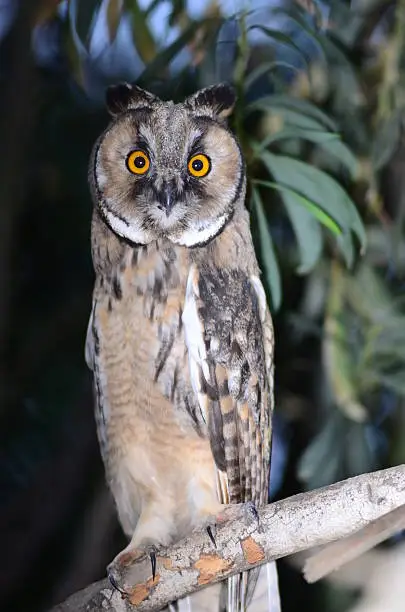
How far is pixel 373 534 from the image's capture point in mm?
1171

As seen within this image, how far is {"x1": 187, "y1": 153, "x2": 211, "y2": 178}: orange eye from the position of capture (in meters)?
1.27

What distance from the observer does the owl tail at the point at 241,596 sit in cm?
139

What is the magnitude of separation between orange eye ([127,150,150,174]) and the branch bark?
481mm

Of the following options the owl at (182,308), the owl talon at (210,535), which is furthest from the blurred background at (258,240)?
the owl talon at (210,535)

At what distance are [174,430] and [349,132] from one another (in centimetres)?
81

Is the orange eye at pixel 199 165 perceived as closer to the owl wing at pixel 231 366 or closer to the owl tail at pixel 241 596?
the owl wing at pixel 231 366

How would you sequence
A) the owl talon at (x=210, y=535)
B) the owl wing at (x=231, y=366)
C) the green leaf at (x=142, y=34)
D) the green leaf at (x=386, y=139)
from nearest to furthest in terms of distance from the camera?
the owl talon at (x=210, y=535), the owl wing at (x=231, y=366), the green leaf at (x=142, y=34), the green leaf at (x=386, y=139)

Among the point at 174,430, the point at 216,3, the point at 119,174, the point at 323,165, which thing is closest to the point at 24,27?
the point at 216,3

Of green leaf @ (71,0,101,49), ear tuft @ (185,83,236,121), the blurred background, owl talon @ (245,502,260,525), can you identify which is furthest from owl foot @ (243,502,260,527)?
green leaf @ (71,0,101,49)

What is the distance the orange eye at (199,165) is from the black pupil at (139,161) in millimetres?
62

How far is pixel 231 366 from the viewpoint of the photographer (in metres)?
1.32

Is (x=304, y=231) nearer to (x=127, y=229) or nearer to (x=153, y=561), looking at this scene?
(x=127, y=229)

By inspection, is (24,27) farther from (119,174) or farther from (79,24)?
(119,174)

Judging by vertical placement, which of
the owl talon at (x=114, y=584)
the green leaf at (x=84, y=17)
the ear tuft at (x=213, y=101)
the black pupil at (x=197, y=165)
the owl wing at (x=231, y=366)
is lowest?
the owl talon at (x=114, y=584)
